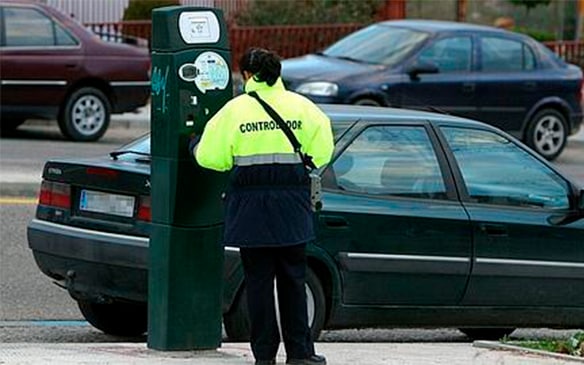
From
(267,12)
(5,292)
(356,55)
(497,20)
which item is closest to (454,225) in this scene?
(5,292)

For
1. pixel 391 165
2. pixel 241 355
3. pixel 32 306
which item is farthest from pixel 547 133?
pixel 241 355

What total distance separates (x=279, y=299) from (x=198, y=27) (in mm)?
1377

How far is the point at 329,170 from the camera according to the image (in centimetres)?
853

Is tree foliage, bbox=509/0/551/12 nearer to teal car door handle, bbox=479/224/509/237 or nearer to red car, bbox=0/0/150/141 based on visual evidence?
red car, bbox=0/0/150/141

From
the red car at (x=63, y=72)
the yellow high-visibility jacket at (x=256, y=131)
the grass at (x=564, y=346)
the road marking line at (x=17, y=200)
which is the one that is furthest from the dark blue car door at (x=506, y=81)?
the yellow high-visibility jacket at (x=256, y=131)

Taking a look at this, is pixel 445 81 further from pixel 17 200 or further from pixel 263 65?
pixel 263 65

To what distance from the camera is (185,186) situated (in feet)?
24.3

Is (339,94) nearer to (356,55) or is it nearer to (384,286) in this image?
(356,55)

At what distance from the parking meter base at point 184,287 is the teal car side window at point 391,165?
4.10 feet

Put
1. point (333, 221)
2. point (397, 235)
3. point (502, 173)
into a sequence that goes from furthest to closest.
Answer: point (502, 173), point (397, 235), point (333, 221)

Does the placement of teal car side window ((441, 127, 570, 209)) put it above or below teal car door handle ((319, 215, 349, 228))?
above

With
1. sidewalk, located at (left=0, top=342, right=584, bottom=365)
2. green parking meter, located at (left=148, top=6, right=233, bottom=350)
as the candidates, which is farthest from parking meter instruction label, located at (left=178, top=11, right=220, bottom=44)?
sidewalk, located at (left=0, top=342, right=584, bottom=365)

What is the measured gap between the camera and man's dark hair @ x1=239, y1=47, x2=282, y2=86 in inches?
272

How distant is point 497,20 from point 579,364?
2786 centimetres
